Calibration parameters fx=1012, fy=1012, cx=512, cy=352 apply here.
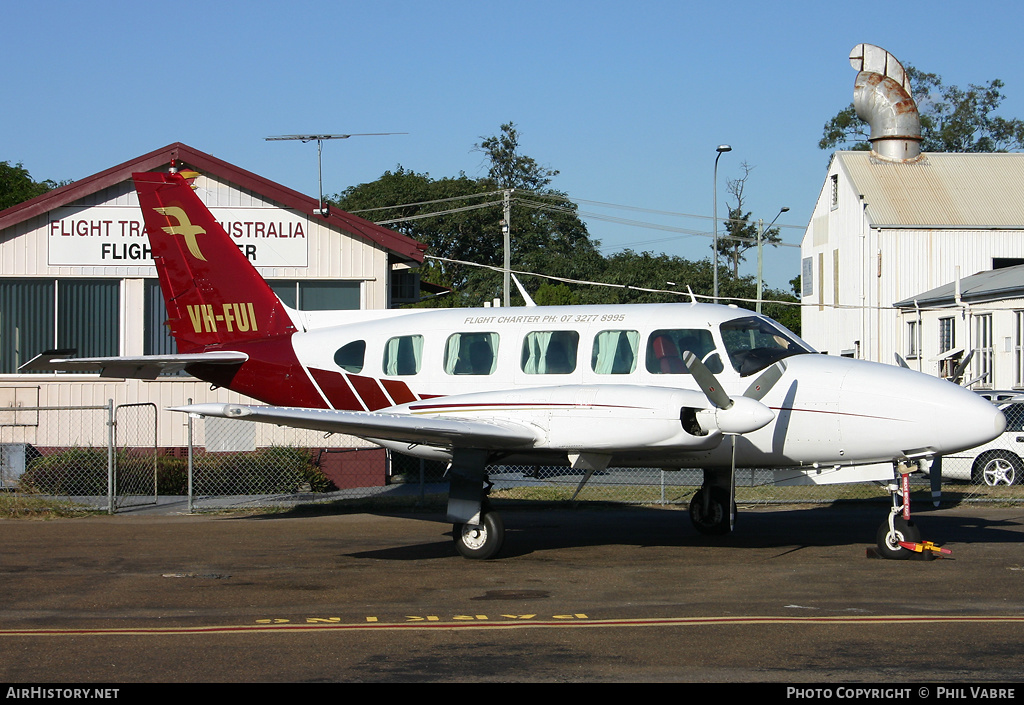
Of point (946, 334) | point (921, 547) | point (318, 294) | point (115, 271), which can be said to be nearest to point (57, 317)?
point (115, 271)

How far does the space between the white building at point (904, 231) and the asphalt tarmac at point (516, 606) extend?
23.0 metres

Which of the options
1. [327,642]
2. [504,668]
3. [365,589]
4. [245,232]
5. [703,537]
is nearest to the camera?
[504,668]

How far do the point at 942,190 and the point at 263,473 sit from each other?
2905cm

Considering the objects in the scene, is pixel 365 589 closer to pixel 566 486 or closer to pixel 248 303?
pixel 248 303

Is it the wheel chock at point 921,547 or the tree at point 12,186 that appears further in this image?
the tree at point 12,186

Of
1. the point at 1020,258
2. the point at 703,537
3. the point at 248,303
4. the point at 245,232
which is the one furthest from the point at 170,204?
the point at 1020,258

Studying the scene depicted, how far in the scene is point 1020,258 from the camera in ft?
116

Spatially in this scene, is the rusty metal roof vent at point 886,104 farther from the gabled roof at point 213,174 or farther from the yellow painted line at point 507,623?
the yellow painted line at point 507,623

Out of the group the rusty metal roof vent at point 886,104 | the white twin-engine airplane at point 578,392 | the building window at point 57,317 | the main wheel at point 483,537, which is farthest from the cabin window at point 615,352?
the rusty metal roof vent at point 886,104

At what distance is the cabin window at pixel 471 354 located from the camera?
12430 mm

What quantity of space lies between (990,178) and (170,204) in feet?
110

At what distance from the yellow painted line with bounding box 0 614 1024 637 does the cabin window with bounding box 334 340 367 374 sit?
17.6ft

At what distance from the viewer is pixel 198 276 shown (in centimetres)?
1436

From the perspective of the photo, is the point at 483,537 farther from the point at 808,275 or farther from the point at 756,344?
the point at 808,275
